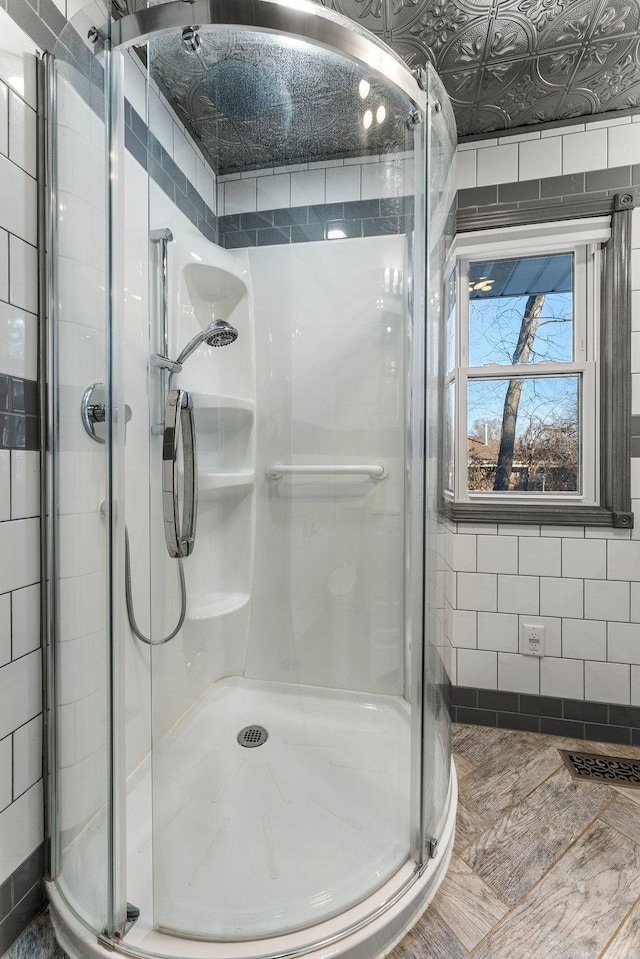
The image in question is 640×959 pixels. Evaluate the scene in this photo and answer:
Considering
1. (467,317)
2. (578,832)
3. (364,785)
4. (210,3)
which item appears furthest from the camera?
(467,317)

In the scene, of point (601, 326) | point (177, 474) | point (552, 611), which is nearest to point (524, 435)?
point (601, 326)

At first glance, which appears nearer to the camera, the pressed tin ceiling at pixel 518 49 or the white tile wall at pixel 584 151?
the pressed tin ceiling at pixel 518 49

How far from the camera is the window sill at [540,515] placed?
6.39 feet

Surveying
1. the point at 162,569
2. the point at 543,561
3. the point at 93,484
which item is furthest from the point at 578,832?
the point at 93,484

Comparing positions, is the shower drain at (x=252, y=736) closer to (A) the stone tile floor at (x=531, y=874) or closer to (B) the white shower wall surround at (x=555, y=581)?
(A) the stone tile floor at (x=531, y=874)

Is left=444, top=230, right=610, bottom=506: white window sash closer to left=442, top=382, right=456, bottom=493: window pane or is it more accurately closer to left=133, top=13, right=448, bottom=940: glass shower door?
left=442, top=382, right=456, bottom=493: window pane

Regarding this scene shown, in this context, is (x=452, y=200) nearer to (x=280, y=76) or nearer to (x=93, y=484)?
(x=280, y=76)

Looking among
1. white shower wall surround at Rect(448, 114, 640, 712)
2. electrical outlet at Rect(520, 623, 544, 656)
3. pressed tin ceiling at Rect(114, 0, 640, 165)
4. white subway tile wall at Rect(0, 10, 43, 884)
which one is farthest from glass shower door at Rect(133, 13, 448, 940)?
electrical outlet at Rect(520, 623, 544, 656)

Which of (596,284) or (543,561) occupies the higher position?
(596,284)

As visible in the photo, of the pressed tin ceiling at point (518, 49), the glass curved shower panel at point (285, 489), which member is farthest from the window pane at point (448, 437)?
the pressed tin ceiling at point (518, 49)

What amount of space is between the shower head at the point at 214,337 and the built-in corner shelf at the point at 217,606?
55 centimetres

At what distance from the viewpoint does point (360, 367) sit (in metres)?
1.29

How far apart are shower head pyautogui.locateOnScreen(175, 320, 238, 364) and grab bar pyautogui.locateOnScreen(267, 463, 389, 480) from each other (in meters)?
0.32

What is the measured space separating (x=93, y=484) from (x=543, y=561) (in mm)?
1681
